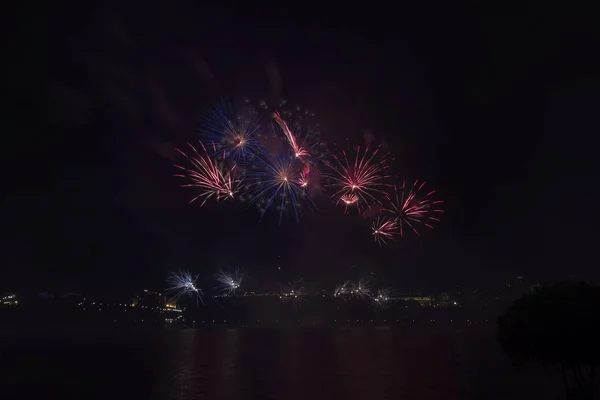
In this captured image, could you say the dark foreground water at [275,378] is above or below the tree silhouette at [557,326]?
below

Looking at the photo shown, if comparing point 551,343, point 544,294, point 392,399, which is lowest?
point 392,399

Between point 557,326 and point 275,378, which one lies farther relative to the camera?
point 275,378

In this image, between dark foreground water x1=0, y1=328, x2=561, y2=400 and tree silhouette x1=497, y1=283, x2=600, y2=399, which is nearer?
tree silhouette x1=497, y1=283, x2=600, y2=399

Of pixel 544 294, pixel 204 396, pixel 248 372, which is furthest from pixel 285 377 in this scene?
pixel 544 294

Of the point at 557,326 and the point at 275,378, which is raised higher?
the point at 557,326

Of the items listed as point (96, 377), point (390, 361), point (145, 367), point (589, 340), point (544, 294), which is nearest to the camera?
point (589, 340)

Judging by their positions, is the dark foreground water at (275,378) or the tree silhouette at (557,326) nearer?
the tree silhouette at (557,326)

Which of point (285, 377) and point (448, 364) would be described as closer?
point (285, 377)

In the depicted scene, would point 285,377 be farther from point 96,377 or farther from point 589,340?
point 589,340
